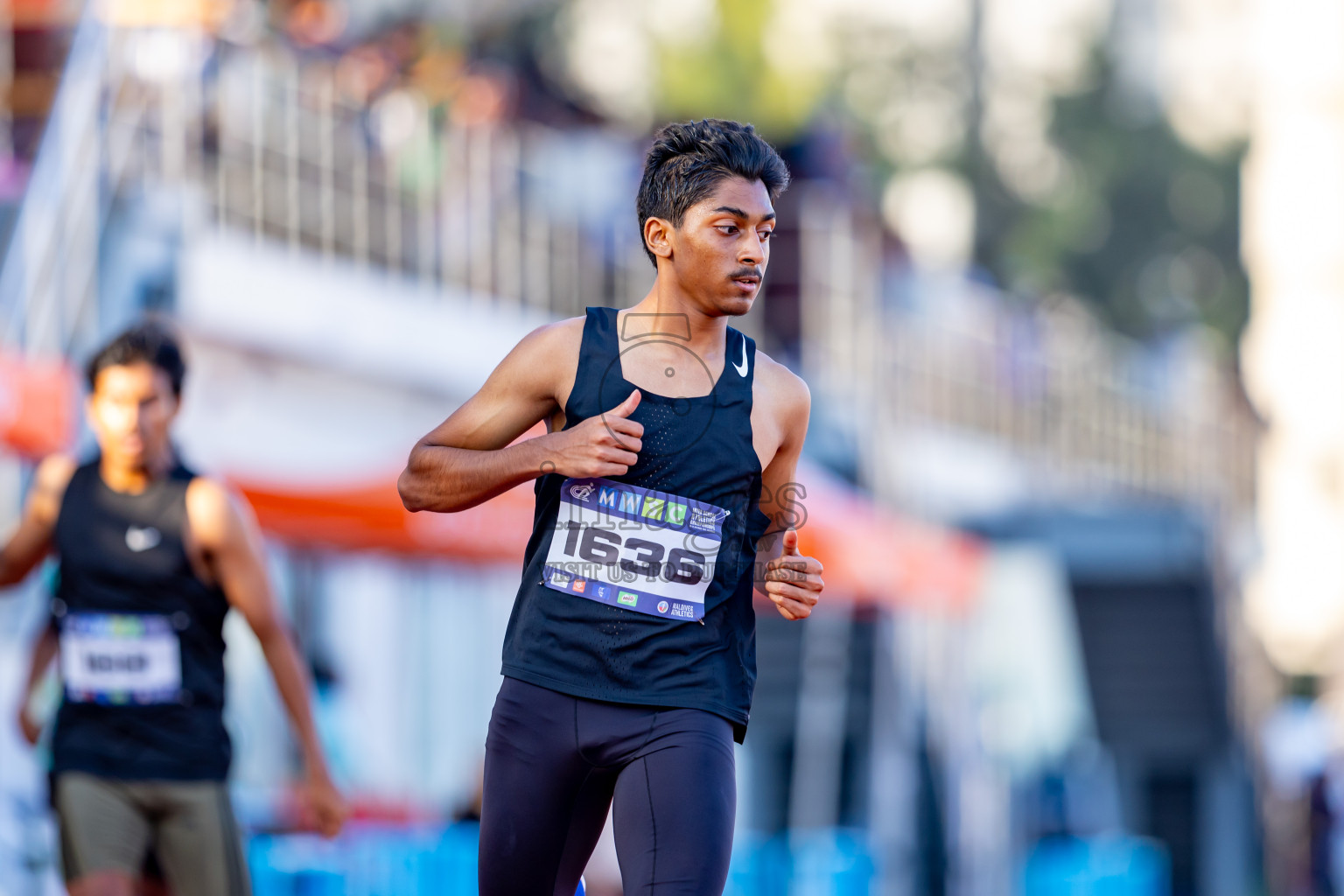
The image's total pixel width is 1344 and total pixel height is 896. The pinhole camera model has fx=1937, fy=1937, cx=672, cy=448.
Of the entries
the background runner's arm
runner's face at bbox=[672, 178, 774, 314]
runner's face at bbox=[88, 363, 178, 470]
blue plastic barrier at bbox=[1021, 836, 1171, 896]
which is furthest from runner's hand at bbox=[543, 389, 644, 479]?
blue plastic barrier at bbox=[1021, 836, 1171, 896]

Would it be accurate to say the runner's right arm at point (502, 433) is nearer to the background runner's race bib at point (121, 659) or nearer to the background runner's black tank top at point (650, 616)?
the background runner's black tank top at point (650, 616)

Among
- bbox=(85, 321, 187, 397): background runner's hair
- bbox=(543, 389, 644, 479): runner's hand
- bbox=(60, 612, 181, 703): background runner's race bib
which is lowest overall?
bbox=(60, 612, 181, 703): background runner's race bib

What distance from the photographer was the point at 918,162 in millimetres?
44094

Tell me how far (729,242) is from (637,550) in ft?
1.95

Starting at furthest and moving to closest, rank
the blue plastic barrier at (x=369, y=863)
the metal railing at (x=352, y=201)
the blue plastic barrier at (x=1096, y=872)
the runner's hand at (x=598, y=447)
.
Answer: the blue plastic barrier at (x=1096, y=872) < the metal railing at (x=352, y=201) < the blue plastic barrier at (x=369, y=863) < the runner's hand at (x=598, y=447)

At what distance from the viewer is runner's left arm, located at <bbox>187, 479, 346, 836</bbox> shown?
4863 mm

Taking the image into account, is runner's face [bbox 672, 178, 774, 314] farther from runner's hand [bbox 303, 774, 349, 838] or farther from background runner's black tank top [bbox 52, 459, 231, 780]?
runner's hand [bbox 303, 774, 349, 838]

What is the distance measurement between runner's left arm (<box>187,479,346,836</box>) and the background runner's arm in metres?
0.37

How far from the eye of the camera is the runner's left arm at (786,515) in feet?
11.8

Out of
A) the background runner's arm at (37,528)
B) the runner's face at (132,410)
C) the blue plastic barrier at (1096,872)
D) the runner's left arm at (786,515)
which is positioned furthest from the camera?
the blue plastic barrier at (1096,872)

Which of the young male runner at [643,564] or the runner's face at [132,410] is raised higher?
the runner's face at [132,410]

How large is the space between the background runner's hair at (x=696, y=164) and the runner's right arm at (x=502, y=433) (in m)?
0.27

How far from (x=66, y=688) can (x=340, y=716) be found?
4899 millimetres

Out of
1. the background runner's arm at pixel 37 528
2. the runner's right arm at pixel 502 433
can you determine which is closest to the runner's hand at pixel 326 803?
the background runner's arm at pixel 37 528
